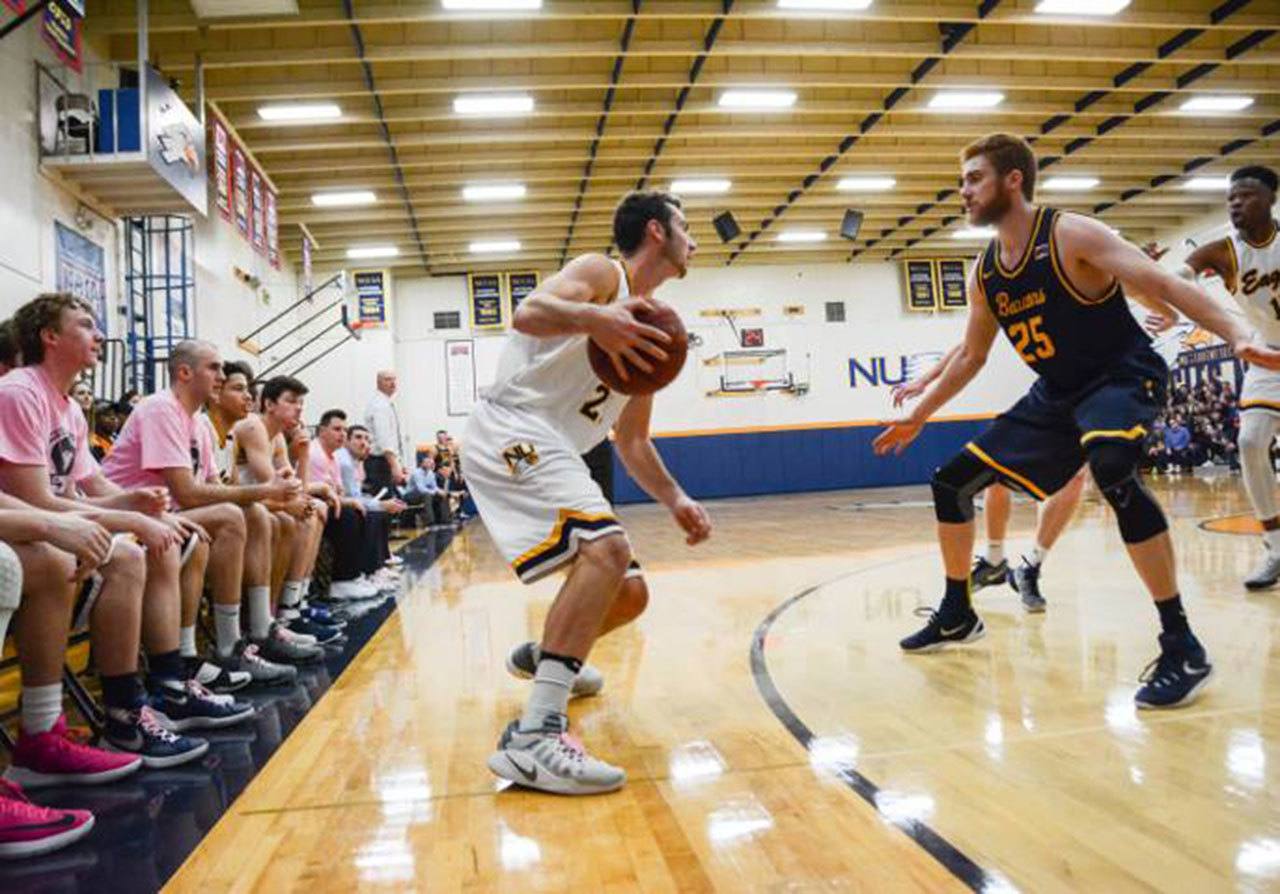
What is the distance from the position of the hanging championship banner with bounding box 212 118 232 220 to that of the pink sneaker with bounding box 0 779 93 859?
8.71 meters

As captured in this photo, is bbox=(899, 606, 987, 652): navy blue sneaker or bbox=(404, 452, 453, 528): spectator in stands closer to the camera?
bbox=(899, 606, 987, 652): navy blue sneaker

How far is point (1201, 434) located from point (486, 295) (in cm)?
1292

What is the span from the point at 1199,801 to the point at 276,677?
284 centimetres

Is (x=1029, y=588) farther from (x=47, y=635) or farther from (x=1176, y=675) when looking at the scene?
(x=47, y=635)

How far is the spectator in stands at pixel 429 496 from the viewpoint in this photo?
A: 11656 millimetres

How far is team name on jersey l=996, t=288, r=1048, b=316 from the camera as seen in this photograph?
2.82 m

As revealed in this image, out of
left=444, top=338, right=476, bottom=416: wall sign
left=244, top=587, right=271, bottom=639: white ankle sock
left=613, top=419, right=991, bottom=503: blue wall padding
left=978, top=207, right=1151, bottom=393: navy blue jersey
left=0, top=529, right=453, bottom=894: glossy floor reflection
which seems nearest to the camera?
left=0, top=529, right=453, bottom=894: glossy floor reflection

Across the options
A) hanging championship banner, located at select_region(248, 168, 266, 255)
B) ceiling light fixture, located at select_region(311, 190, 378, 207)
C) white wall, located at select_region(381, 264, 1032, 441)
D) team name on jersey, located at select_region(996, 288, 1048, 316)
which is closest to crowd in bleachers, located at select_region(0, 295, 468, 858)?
team name on jersey, located at select_region(996, 288, 1048, 316)

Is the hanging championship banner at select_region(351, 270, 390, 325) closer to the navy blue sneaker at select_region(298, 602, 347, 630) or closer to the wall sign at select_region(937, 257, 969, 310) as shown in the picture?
the wall sign at select_region(937, 257, 969, 310)

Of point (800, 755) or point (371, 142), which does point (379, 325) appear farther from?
point (800, 755)

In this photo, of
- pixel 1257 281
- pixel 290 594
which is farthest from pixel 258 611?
pixel 1257 281

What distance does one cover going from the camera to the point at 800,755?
2.11m

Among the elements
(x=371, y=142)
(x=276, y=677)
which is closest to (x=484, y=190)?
(x=371, y=142)

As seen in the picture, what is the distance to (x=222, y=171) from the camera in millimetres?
9555
